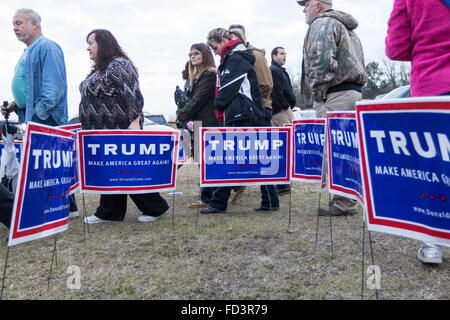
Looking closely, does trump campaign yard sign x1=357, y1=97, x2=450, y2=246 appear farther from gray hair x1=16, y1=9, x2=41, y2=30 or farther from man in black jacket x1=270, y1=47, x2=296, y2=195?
man in black jacket x1=270, y1=47, x2=296, y2=195

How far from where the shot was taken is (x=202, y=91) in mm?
4875

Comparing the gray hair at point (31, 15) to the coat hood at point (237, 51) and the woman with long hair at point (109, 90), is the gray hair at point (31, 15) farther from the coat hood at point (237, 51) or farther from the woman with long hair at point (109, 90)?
the coat hood at point (237, 51)

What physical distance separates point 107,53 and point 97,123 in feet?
2.35

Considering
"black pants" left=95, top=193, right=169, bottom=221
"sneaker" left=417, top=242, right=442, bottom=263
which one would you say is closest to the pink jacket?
"sneaker" left=417, top=242, right=442, bottom=263

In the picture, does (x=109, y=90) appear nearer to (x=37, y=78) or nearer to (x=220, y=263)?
(x=37, y=78)

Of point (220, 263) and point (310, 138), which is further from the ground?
point (310, 138)

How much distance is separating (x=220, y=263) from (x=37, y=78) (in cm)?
272

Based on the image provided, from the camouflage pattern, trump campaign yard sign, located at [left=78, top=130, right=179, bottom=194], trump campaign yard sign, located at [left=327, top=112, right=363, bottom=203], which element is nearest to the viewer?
trump campaign yard sign, located at [left=327, top=112, right=363, bottom=203]

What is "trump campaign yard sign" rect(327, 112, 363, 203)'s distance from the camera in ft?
8.06

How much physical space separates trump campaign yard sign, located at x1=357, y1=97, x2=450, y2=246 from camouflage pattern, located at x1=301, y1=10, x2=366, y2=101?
1.98 metres

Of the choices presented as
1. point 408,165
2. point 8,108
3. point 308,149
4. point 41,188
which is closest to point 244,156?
point 308,149

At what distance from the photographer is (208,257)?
9.62 feet
